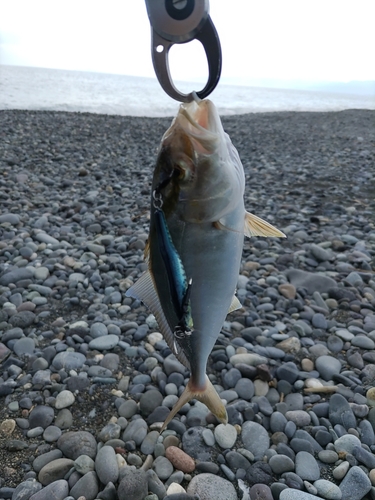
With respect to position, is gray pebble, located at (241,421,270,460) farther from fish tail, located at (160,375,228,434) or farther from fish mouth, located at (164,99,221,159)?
fish mouth, located at (164,99,221,159)

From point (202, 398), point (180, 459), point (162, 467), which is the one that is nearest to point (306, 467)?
point (180, 459)

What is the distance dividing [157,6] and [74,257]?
437 centimetres

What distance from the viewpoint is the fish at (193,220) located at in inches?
48.9

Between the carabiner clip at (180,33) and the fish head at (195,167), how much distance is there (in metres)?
0.12

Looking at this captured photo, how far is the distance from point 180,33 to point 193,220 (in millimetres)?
627

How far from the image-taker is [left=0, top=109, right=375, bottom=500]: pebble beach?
8.66 feet

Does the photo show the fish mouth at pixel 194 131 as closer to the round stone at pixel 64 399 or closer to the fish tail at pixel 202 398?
the fish tail at pixel 202 398

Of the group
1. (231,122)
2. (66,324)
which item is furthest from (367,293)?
(231,122)

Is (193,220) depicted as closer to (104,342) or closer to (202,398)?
(202,398)

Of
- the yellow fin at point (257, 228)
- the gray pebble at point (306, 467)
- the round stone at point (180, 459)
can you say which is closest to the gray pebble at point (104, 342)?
the round stone at point (180, 459)

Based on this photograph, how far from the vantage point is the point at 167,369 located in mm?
3449

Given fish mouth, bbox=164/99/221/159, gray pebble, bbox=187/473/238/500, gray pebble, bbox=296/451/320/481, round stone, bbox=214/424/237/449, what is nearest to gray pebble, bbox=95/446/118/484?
gray pebble, bbox=187/473/238/500

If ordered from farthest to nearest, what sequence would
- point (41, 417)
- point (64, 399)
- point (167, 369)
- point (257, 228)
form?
1. point (167, 369)
2. point (64, 399)
3. point (41, 417)
4. point (257, 228)

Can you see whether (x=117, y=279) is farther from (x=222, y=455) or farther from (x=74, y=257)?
(x=222, y=455)
